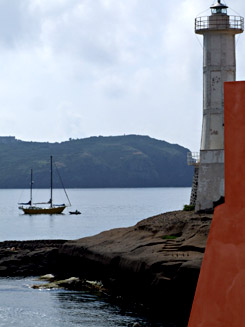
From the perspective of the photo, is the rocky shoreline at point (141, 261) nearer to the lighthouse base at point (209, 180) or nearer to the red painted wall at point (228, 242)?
the lighthouse base at point (209, 180)

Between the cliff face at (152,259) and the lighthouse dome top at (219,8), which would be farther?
the lighthouse dome top at (219,8)

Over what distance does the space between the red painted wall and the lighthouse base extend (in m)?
36.7

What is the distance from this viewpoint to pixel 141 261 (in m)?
32.8

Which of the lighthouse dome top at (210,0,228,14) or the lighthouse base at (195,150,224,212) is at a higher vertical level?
the lighthouse dome top at (210,0,228,14)

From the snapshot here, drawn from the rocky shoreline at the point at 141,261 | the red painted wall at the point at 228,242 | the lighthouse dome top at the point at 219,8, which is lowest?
the rocky shoreline at the point at 141,261

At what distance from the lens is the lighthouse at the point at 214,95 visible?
144 ft

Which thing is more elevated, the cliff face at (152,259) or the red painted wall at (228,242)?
the red painted wall at (228,242)

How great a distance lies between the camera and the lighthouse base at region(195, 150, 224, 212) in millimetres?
43469

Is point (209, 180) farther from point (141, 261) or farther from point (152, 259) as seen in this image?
point (152, 259)

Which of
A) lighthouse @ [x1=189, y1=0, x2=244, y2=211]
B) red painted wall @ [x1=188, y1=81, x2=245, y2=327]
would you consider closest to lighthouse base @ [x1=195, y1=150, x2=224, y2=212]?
lighthouse @ [x1=189, y1=0, x2=244, y2=211]

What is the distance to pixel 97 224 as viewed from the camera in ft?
395

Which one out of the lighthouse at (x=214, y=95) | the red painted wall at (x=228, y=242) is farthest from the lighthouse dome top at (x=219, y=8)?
the red painted wall at (x=228, y=242)

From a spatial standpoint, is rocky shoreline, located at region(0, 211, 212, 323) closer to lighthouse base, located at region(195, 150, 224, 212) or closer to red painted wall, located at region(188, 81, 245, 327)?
lighthouse base, located at region(195, 150, 224, 212)

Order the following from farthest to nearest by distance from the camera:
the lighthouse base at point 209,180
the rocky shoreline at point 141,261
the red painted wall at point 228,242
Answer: the lighthouse base at point 209,180, the rocky shoreline at point 141,261, the red painted wall at point 228,242
